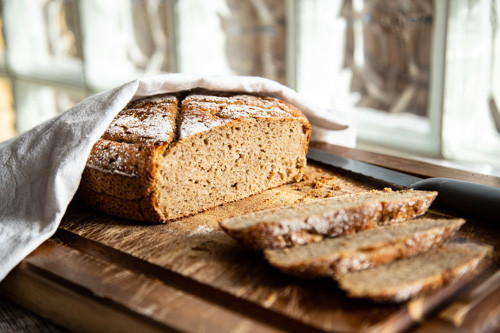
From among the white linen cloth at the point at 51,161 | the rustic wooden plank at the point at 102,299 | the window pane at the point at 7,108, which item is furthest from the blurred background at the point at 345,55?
the rustic wooden plank at the point at 102,299

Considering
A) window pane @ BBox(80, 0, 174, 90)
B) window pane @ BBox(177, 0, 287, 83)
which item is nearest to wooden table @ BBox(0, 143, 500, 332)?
window pane @ BBox(177, 0, 287, 83)

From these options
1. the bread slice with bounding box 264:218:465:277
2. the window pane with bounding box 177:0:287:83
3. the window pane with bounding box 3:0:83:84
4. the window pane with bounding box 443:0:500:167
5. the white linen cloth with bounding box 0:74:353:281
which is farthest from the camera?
the window pane with bounding box 3:0:83:84

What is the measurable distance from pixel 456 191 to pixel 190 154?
0.93m

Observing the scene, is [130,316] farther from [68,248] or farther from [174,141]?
[174,141]

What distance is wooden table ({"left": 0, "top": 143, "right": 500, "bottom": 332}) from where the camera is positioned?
1.23 metres

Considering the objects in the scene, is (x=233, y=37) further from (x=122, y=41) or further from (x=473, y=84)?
(x=473, y=84)

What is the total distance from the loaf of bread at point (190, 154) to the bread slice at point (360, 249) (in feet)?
1.69

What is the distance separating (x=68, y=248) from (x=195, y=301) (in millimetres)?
559

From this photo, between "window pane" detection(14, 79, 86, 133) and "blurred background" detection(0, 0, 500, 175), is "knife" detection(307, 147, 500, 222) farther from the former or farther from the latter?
"window pane" detection(14, 79, 86, 133)

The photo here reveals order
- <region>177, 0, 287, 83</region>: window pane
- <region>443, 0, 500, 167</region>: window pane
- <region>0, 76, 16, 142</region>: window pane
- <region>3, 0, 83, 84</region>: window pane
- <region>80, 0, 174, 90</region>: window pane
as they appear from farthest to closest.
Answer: <region>0, 76, 16, 142</region>: window pane, <region>3, 0, 83, 84</region>: window pane, <region>80, 0, 174, 90</region>: window pane, <region>177, 0, 287, 83</region>: window pane, <region>443, 0, 500, 167</region>: window pane

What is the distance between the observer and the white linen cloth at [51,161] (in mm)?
1725

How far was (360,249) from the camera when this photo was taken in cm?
140

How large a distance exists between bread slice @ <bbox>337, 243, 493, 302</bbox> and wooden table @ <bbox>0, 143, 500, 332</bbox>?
33 millimetres

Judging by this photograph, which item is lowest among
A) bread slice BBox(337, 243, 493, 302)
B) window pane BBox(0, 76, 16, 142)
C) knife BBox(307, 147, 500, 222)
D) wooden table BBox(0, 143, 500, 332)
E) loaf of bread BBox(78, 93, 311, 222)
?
window pane BBox(0, 76, 16, 142)
